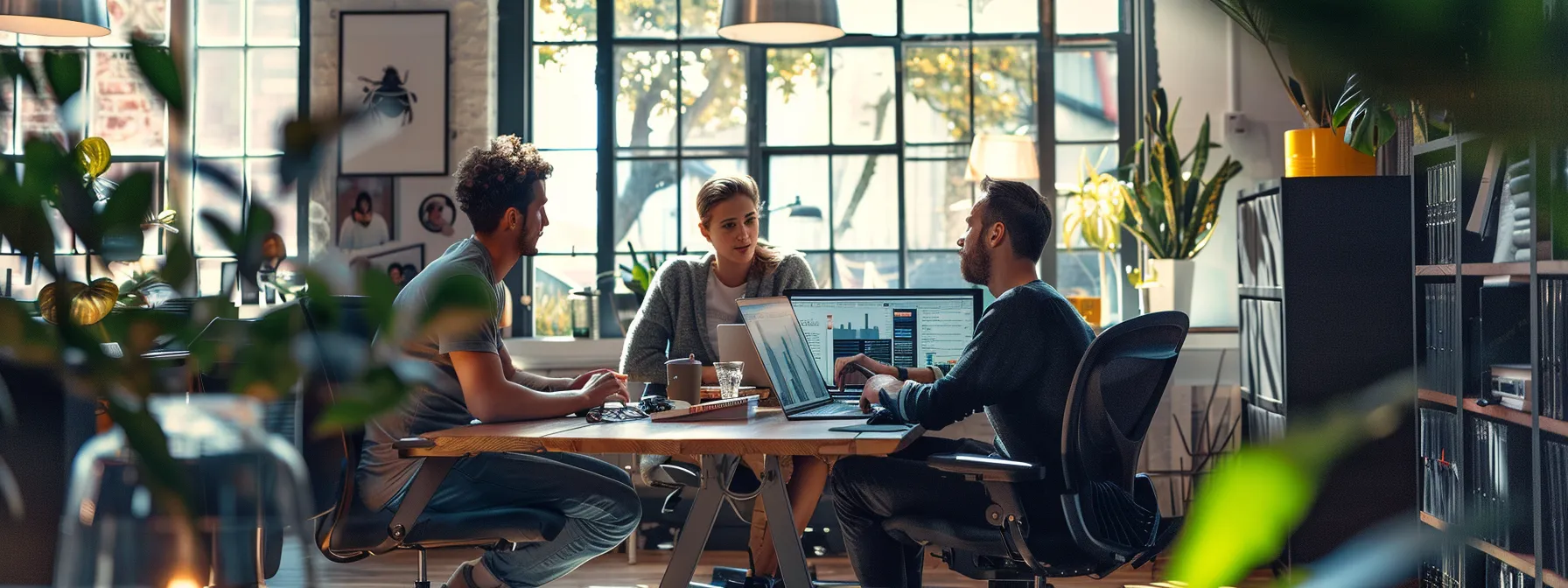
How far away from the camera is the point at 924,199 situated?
17.5 ft

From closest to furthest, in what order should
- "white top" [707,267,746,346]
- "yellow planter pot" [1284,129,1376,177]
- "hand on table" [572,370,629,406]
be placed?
"hand on table" [572,370,629,406] < "white top" [707,267,746,346] < "yellow planter pot" [1284,129,1376,177]

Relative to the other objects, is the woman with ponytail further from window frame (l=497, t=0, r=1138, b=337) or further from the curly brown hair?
window frame (l=497, t=0, r=1138, b=337)

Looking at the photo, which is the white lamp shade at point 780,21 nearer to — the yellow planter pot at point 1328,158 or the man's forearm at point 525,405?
the man's forearm at point 525,405

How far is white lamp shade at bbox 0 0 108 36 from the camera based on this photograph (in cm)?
334

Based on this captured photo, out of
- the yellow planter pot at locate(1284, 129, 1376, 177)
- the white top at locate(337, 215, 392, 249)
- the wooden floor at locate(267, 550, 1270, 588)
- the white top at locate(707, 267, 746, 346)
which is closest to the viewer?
the white top at locate(707, 267, 746, 346)

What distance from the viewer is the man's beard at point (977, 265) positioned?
277cm

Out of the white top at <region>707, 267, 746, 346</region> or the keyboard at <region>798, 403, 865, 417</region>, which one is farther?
the white top at <region>707, 267, 746, 346</region>

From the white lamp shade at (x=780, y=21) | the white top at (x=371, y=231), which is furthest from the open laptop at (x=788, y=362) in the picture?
the white top at (x=371, y=231)

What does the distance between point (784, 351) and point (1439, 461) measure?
1744 mm

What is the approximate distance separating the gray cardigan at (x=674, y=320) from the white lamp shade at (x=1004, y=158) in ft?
5.01

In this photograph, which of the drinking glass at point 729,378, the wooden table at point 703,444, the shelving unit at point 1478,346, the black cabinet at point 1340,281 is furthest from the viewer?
the black cabinet at point 1340,281

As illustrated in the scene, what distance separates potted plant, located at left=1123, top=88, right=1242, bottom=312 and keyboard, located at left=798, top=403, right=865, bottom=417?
2085 millimetres

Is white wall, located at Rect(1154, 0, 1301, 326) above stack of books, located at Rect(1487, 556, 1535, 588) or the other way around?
→ above

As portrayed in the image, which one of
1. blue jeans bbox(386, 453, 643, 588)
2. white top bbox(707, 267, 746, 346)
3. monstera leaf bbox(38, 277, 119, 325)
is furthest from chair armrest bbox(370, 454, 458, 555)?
monstera leaf bbox(38, 277, 119, 325)
